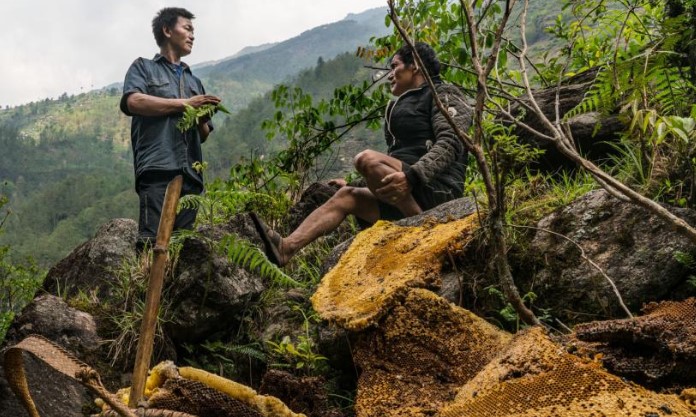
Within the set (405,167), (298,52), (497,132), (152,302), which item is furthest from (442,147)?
(298,52)

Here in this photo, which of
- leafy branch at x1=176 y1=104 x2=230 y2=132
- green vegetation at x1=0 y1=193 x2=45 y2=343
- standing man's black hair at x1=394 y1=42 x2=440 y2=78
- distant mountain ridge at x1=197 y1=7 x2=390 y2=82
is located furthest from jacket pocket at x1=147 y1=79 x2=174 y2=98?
distant mountain ridge at x1=197 y1=7 x2=390 y2=82

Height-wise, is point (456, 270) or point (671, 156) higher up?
point (671, 156)

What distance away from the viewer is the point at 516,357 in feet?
6.43

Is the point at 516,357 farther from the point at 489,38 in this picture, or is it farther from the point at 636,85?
the point at 489,38

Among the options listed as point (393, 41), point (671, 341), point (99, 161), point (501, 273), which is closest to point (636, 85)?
point (501, 273)

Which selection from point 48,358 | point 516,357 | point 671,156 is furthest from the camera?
point 671,156

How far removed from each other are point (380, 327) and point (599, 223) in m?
1.10

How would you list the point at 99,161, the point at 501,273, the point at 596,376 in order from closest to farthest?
the point at 596,376 → the point at 501,273 → the point at 99,161

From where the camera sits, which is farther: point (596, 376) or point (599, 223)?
point (599, 223)

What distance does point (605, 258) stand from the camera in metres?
2.71

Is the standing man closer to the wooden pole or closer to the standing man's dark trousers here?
the standing man's dark trousers

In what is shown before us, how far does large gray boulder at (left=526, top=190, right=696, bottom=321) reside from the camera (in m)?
2.50

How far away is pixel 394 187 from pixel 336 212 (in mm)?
505

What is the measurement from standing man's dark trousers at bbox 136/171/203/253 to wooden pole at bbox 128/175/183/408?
2.38 meters
